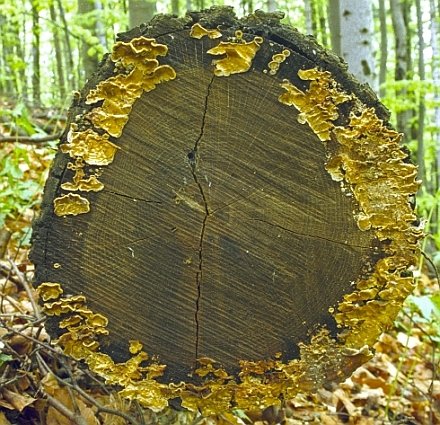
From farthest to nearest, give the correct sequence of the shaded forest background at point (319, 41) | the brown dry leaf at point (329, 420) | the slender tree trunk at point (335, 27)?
1. the slender tree trunk at point (335, 27)
2. the shaded forest background at point (319, 41)
3. the brown dry leaf at point (329, 420)

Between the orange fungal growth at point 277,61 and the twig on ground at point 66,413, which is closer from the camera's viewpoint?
the orange fungal growth at point 277,61

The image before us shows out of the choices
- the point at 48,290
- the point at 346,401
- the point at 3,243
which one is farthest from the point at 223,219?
the point at 3,243

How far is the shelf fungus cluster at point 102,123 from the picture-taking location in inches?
63.6

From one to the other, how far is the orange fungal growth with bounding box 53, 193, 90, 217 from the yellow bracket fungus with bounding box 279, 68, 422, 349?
25.2 inches

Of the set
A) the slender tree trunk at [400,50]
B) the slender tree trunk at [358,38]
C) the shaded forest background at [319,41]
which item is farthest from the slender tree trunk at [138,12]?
the slender tree trunk at [400,50]

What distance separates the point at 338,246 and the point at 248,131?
0.44 m

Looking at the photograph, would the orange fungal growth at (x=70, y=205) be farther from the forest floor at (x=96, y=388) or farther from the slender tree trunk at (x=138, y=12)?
the slender tree trunk at (x=138, y=12)

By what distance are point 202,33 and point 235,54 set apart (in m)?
0.11

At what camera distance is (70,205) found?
1.63m

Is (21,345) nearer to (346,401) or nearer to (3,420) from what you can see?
(3,420)

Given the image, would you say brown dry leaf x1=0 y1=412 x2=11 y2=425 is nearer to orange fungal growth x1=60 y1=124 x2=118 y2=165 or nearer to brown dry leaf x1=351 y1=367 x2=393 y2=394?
orange fungal growth x1=60 y1=124 x2=118 y2=165

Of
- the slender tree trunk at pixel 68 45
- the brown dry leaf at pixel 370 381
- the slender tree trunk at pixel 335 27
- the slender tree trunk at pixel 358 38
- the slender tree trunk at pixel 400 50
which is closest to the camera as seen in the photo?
the brown dry leaf at pixel 370 381

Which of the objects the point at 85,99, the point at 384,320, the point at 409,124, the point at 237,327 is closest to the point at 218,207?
the point at 237,327

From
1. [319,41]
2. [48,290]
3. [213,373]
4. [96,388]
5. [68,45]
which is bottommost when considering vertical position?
[96,388]
